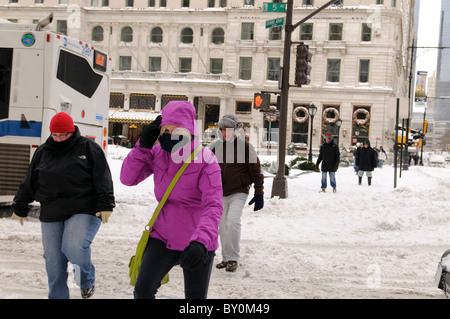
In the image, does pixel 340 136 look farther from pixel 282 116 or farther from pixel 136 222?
pixel 136 222

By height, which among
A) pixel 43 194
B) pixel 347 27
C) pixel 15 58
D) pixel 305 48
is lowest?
pixel 43 194

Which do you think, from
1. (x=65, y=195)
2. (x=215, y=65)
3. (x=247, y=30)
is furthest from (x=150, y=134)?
(x=215, y=65)

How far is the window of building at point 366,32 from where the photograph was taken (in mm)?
49219

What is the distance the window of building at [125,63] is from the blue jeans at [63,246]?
172ft

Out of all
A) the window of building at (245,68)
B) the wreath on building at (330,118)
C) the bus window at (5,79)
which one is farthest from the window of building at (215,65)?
the bus window at (5,79)

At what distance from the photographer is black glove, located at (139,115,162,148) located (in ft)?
10.8

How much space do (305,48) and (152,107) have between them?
129ft

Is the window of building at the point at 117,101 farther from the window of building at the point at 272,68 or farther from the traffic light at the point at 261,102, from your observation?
the traffic light at the point at 261,102

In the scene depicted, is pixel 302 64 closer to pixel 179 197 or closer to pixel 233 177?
pixel 233 177

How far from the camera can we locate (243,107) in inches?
2039

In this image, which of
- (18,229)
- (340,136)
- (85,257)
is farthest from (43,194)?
(340,136)

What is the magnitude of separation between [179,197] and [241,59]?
49.9 metres
